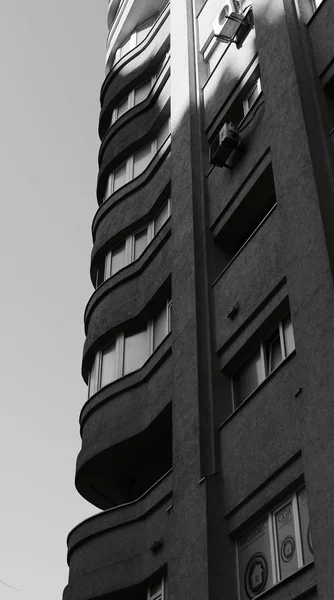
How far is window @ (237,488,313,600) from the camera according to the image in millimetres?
11273

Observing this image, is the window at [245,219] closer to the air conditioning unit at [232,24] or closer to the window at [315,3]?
the window at [315,3]

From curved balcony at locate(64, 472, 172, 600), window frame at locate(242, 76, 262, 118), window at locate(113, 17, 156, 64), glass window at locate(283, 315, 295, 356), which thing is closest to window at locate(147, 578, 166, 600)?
curved balcony at locate(64, 472, 172, 600)

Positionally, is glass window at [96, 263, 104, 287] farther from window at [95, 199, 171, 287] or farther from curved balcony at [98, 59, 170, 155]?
curved balcony at [98, 59, 170, 155]

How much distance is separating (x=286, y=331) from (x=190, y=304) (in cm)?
287

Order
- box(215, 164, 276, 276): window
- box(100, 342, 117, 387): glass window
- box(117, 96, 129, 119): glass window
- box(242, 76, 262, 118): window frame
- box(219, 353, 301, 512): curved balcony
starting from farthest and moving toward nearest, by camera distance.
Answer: box(117, 96, 129, 119): glass window
box(100, 342, 117, 387): glass window
box(242, 76, 262, 118): window frame
box(215, 164, 276, 276): window
box(219, 353, 301, 512): curved balcony

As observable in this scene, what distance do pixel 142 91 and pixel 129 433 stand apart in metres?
12.0

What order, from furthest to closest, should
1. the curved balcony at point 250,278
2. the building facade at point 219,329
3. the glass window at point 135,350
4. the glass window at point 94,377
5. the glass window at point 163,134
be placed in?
the glass window at point 163,134, the glass window at point 94,377, the glass window at point 135,350, the curved balcony at point 250,278, the building facade at point 219,329

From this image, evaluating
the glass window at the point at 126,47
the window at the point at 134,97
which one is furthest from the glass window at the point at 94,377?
the glass window at the point at 126,47

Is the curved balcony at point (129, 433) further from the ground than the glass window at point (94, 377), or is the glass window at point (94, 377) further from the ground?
the glass window at point (94, 377)

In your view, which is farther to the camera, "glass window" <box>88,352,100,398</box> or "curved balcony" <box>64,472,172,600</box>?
"glass window" <box>88,352,100,398</box>

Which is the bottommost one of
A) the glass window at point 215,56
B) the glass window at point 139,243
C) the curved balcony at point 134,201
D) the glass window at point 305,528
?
the glass window at point 305,528

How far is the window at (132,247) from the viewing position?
20.8 m

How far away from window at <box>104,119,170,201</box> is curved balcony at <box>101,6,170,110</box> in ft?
9.51

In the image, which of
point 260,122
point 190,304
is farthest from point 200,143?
point 190,304
